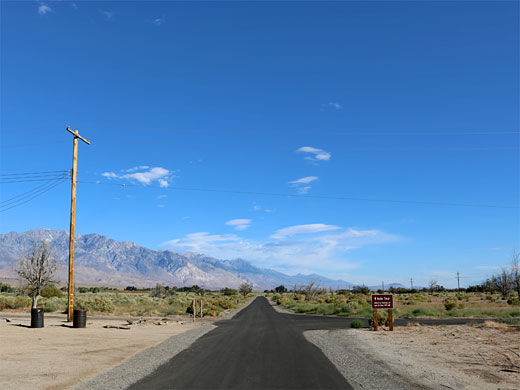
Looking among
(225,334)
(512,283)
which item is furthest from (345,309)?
(512,283)

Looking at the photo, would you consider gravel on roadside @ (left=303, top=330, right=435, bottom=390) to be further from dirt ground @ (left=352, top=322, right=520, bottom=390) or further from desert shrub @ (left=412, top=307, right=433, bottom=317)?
desert shrub @ (left=412, top=307, right=433, bottom=317)

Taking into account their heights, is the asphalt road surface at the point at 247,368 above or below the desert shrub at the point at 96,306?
above

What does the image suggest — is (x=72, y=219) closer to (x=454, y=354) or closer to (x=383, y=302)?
(x=383, y=302)

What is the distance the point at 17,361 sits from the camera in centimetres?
1367

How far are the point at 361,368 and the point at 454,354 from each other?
556 centimetres

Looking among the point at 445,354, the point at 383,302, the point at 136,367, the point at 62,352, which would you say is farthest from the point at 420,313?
the point at 62,352

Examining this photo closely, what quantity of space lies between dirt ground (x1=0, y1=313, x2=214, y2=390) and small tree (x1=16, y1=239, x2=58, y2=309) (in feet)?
60.2

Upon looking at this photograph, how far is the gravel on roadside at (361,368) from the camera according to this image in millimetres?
10636

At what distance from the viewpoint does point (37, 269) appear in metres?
41.5

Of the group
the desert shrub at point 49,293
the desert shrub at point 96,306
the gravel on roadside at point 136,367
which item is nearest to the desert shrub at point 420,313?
the gravel on roadside at point 136,367

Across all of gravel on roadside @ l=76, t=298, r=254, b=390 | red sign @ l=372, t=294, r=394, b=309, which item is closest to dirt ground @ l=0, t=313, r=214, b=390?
gravel on roadside @ l=76, t=298, r=254, b=390

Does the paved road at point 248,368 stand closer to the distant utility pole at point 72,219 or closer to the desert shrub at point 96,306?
the distant utility pole at point 72,219

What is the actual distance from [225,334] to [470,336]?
1311 centimetres

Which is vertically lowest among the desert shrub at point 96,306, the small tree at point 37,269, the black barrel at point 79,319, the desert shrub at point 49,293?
the desert shrub at point 49,293
